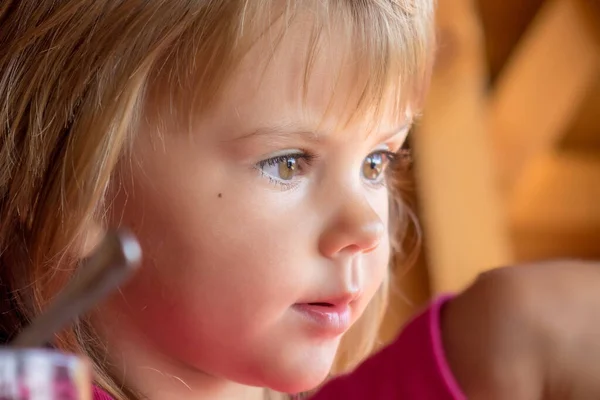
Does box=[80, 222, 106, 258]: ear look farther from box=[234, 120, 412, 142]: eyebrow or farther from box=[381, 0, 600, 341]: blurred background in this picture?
box=[381, 0, 600, 341]: blurred background

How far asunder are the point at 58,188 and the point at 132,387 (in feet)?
0.52

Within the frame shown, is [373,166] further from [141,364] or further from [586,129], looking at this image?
[586,129]

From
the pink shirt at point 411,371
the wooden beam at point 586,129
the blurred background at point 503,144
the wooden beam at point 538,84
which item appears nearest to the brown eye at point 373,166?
the pink shirt at point 411,371

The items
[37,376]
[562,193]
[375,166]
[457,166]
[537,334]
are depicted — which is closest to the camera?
[37,376]

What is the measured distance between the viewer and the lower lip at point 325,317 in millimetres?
691

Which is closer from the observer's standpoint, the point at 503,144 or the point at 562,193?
the point at 503,144

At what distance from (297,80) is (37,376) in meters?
0.39

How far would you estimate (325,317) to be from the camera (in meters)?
0.70

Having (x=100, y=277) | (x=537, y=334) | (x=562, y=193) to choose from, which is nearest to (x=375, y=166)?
(x=537, y=334)

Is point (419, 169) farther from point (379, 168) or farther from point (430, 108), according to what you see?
point (379, 168)

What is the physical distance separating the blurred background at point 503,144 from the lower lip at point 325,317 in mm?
489

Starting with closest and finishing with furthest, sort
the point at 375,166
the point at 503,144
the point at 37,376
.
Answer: the point at 37,376 < the point at 375,166 < the point at 503,144

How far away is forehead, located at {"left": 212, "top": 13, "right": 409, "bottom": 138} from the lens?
0.66 m

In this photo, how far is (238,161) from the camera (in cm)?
68
